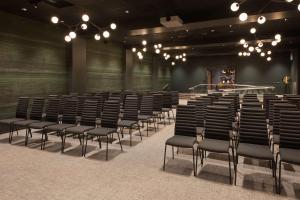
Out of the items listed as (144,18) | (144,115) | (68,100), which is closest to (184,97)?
(144,18)

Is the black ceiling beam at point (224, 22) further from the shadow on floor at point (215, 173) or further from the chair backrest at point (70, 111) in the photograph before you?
the shadow on floor at point (215, 173)

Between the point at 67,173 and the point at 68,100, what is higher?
the point at 68,100

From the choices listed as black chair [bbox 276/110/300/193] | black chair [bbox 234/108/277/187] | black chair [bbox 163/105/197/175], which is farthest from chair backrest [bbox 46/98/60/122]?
black chair [bbox 276/110/300/193]

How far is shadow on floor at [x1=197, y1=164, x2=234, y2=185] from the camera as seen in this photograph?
143 inches

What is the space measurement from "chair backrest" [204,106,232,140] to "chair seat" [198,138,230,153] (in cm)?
13

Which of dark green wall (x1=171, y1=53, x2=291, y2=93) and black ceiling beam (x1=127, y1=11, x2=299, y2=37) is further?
dark green wall (x1=171, y1=53, x2=291, y2=93)

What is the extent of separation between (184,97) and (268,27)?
9.01m

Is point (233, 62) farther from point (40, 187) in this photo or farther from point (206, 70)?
point (40, 187)

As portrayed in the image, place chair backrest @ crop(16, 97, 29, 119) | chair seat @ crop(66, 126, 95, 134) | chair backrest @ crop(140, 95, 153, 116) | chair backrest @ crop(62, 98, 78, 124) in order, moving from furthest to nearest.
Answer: chair backrest @ crop(140, 95, 153, 116)
chair backrest @ crop(16, 97, 29, 119)
chair backrest @ crop(62, 98, 78, 124)
chair seat @ crop(66, 126, 95, 134)

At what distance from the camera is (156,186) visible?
341 cm

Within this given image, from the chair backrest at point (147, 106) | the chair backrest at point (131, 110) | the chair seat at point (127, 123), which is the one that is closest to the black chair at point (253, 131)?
the chair seat at point (127, 123)

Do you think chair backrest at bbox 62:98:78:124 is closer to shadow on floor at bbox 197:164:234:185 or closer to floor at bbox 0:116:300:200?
floor at bbox 0:116:300:200

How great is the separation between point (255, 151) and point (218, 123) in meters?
0.83

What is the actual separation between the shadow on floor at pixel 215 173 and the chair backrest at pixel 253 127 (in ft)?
1.98
